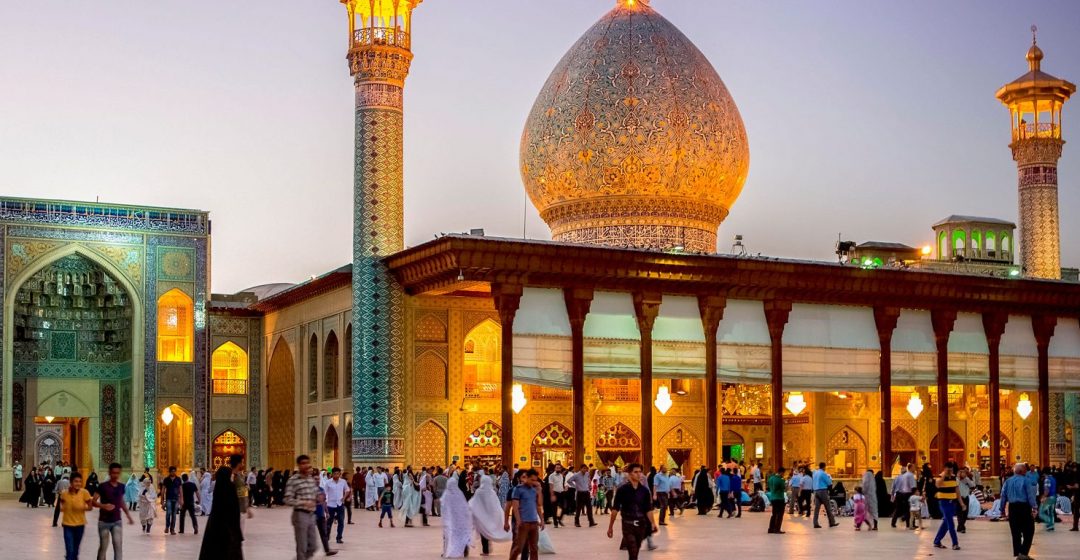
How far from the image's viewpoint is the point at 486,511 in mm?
16141

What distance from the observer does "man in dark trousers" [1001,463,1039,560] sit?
15.1 m

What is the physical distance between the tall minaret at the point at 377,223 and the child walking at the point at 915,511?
31.6ft

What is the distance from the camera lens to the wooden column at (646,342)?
2698cm

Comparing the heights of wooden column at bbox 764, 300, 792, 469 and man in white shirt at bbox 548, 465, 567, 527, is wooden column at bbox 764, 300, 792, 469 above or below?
above

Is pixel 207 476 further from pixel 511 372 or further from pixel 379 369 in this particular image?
pixel 511 372

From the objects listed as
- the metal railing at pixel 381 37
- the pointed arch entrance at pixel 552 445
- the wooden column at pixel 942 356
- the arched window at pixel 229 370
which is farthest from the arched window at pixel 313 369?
the wooden column at pixel 942 356

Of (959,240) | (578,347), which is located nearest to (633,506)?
(578,347)

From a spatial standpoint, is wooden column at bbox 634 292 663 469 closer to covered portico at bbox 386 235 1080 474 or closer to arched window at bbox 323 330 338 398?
covered portico at bbox 386 235 1080 474

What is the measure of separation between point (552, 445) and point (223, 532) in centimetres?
1988

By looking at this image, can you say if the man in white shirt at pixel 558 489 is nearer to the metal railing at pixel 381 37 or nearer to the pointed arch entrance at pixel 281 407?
the metal railing at pixel 381 37

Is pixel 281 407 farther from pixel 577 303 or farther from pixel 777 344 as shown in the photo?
pixel 777 344

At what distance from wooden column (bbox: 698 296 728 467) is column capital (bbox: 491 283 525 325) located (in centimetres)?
422

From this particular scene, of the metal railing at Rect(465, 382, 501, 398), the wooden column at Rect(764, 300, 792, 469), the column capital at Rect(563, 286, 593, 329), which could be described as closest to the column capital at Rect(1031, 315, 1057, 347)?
the wooden column at Rect(764, 300, 792, 469)

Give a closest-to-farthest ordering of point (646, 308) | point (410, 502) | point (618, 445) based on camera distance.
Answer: point (410, 502)
point (646, 308)
point (618, 445)
